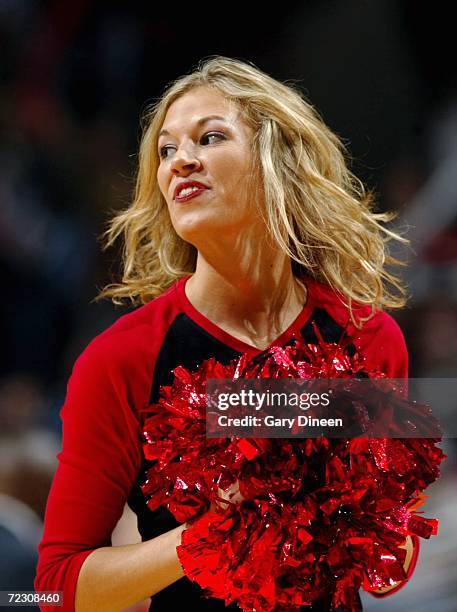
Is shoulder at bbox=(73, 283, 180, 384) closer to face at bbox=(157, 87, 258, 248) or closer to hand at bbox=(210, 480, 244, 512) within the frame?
face at bbox=(157, 87, 258, 248)

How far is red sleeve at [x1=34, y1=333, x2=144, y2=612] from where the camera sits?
3.75 feet

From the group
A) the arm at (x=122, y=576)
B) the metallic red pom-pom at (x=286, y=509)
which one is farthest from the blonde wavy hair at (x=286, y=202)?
the arm at (x=122, y=576)

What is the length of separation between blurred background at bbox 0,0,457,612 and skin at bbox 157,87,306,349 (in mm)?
344

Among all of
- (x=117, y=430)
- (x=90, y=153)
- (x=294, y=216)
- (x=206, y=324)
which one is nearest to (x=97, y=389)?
(x=117, y=430)

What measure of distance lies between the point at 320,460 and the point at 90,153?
37.4 inches

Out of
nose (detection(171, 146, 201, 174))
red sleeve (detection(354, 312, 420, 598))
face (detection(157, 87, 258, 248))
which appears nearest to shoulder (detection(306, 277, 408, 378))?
red sleeve (detection(354, 312, 420, 598))

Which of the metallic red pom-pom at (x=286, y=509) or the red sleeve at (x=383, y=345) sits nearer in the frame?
the metallic red pom-pom at (x=286, y=509)

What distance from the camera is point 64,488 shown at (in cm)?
116

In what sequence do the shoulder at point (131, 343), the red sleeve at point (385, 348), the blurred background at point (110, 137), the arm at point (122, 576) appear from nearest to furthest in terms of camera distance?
the arm at point (122, 576) → the shoulder at point (131, 343) → the red sleeve at point (385, 348) → the blurred background at point (110, 137)

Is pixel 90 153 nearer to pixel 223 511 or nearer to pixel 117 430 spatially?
pixel 117 430

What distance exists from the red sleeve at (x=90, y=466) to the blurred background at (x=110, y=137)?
0.40m

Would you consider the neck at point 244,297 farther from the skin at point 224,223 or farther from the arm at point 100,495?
the arm at point 100,495

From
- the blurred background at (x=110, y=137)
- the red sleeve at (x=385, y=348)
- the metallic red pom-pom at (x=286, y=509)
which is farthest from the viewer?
the blurred background at (x=110, y=137)

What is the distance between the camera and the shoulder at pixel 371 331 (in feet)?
4.41
